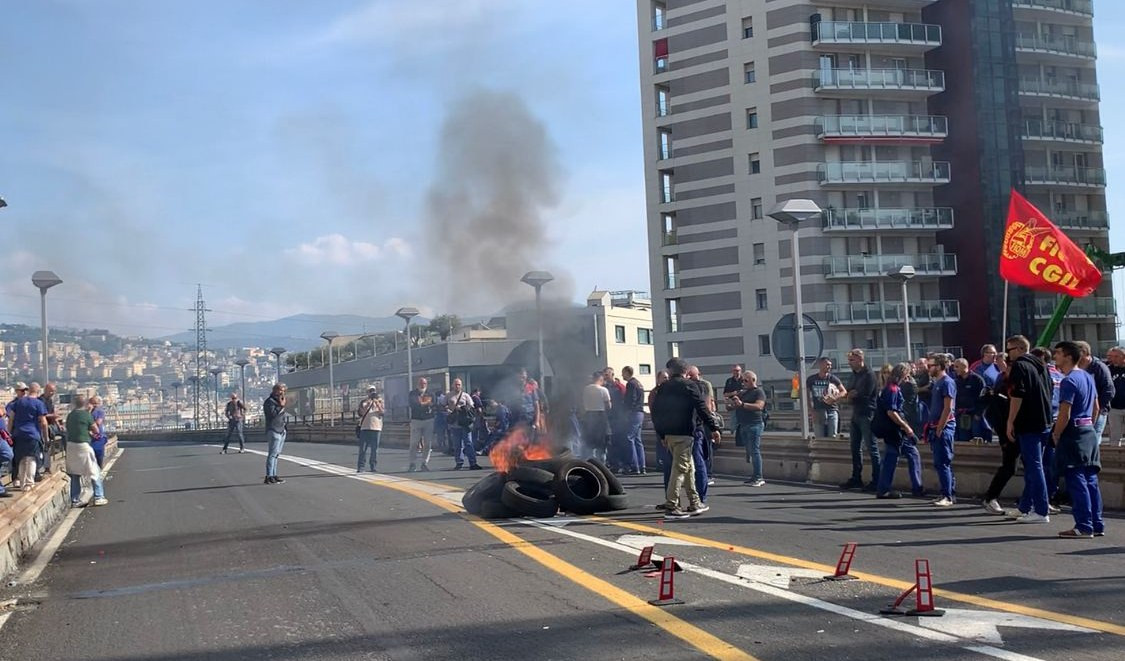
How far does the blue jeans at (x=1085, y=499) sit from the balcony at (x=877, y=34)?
A: 52748mm

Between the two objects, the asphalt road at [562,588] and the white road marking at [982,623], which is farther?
the asphalt road at [562,588]

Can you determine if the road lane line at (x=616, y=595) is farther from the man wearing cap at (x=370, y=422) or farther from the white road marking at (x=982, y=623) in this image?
the man wearing cap at (x=370, y=422)

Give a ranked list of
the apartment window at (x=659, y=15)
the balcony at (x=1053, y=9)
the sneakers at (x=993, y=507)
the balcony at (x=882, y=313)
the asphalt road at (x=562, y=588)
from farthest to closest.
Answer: the apartment window at (x=659, y=15) < the balcony at (x=1053, y=9) < the balcony at (x=882, y=313) < the sneakers at (x=993, y=507) < the asphalt road at (x=562, y=588)

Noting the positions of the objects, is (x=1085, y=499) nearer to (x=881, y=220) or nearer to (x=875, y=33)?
(x=881, y=220)

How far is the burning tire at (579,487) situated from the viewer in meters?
12.1

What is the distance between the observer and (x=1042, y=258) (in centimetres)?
2194

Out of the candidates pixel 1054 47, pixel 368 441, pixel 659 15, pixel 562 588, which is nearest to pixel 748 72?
pixel 659 15

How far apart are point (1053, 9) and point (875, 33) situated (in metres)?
10.4

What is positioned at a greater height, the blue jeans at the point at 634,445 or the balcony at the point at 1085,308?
the balcony at the point at 1085,308

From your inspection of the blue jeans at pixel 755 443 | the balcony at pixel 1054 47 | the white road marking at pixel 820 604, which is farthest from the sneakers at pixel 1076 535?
the balcony at pixel 1054 47

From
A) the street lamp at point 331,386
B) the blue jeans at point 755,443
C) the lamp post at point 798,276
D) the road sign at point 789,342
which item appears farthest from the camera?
the street lamp at point 331,386

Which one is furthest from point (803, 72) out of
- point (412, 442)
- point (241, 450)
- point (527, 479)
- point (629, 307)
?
point (527, 479)

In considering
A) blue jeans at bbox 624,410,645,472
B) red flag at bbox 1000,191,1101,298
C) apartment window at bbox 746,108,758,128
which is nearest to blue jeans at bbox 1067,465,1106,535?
blue jeans at bbox 624,410,645,472

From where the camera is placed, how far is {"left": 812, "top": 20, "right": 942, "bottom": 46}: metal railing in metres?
59.2
